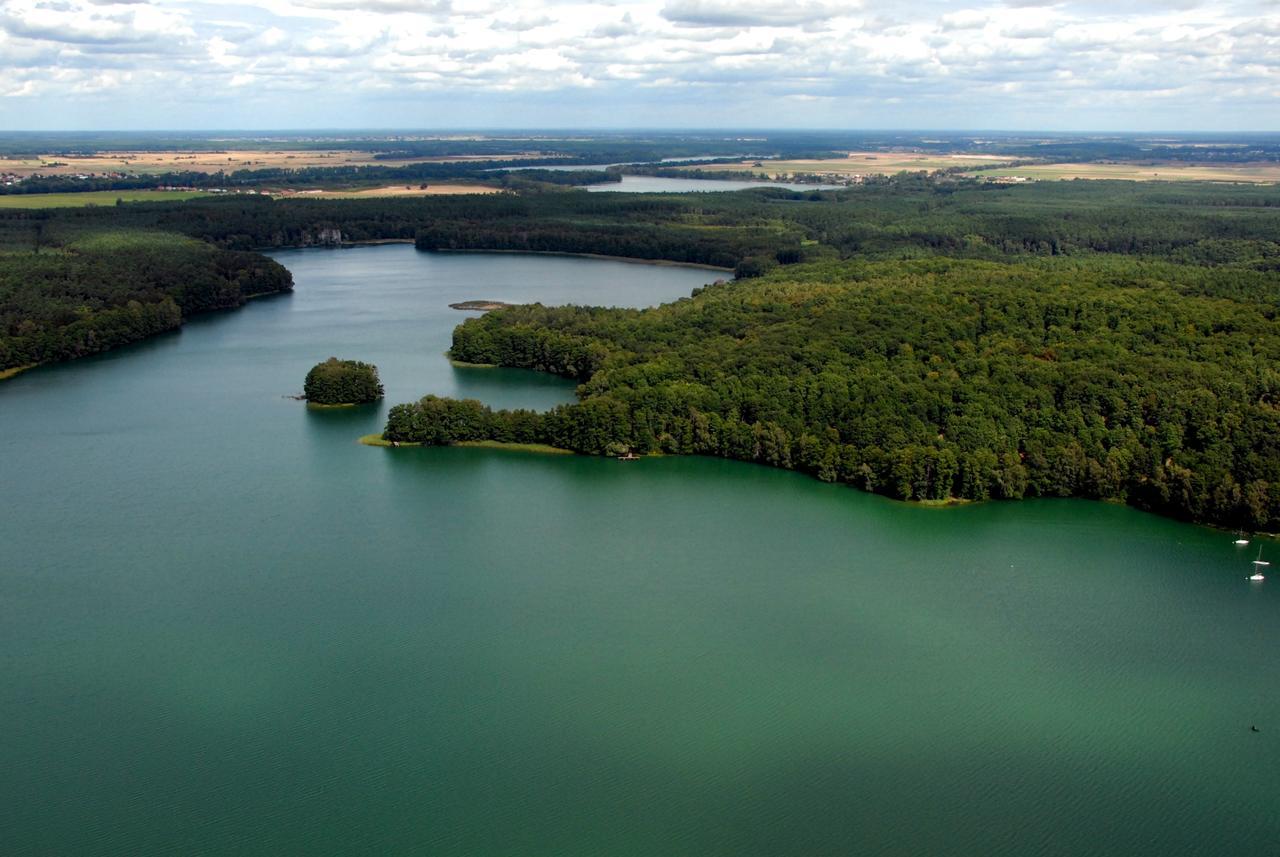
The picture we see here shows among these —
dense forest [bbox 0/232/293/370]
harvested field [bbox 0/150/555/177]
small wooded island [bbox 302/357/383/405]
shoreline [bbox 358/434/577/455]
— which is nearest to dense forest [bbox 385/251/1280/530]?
shoreline [bbox 358/434/577/455]

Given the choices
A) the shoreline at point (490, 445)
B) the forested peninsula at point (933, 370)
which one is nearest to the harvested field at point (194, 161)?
the forested peninsula at point (933, 370)

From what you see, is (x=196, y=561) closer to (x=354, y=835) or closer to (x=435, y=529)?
(x=435, y=529)

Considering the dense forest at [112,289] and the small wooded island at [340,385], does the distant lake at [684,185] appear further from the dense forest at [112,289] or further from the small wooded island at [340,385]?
the small wooded island at [340,385]

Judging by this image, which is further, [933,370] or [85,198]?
[85,198]

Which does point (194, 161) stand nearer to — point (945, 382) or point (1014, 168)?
point (1014, 168)

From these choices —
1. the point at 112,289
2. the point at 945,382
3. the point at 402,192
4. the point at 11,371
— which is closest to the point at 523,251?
the point at 112,289

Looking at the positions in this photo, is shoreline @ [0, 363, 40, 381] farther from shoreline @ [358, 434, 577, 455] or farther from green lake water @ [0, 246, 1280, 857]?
shoreline @ [358, 434, 577, 455]
